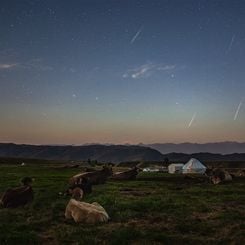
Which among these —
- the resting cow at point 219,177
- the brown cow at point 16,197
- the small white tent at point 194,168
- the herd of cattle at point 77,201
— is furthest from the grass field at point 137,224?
the small white tent at point 194,168

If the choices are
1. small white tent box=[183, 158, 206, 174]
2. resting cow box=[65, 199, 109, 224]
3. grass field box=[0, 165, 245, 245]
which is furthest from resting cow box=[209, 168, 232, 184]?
resting cow box=[65, 199, 109, 224]

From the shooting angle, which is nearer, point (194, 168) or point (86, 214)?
point (86, 214)

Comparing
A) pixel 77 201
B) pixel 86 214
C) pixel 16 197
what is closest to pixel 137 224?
pixel 86 214

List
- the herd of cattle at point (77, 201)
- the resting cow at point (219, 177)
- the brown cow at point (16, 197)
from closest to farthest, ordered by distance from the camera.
A: 1. the herd of cattle at point (77, 201)
2. the brown cow at point (16, 197)
3. the resting cow at point (219, 177)

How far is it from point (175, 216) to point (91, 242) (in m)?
6.35

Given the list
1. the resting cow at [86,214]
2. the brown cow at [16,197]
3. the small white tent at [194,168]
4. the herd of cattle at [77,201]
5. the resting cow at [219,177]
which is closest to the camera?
the resting cow at [86,214]

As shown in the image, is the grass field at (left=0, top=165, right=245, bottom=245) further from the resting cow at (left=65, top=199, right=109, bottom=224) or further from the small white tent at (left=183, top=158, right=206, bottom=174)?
the small white tent at (left=183, top=158, right=206, bottom=174)

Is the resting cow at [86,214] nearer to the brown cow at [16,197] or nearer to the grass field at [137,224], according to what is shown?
the grass field at [137,224]

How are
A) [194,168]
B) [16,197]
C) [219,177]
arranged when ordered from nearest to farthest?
[16,197]
[219,177]
[194,168]

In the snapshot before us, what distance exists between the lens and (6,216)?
65.0 feet

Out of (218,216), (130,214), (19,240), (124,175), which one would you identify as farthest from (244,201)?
(124,175)

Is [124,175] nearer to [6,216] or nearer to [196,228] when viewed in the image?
[6,216]

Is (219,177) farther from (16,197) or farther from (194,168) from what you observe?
(16,197)

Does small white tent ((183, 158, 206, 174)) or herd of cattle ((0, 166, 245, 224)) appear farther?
small white tent ((183, 158, 206, 174))
